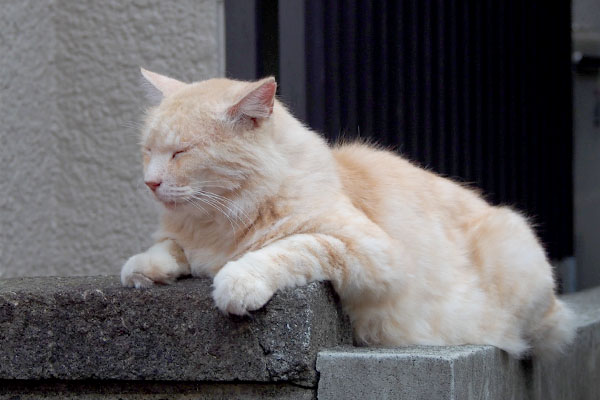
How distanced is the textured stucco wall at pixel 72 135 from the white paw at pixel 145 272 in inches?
84.0

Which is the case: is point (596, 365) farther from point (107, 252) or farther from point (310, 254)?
point (107, 252)

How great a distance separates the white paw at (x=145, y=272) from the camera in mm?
2535

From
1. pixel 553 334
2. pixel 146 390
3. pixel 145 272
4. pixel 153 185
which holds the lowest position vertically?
pixel 553 334

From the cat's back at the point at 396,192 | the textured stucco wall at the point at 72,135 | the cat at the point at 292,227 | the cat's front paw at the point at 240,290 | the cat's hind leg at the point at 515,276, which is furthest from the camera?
the textured stucco wall at the point at 72,135

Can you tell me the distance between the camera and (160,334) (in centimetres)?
239

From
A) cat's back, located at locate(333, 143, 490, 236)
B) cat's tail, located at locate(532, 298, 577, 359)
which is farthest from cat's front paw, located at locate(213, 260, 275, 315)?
cat's tail, located at locate(532, 298, 577, 359)

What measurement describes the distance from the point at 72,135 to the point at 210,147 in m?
2.50

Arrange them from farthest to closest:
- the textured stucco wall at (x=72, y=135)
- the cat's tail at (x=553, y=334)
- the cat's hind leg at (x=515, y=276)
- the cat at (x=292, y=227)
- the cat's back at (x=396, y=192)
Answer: the textured stucco wall at (x=72, y=135) → the cat's tail at (x=553, y=334) → the cat's hind leg at (x=515, y=276) → the cat's back at (x=396, y=192) → the cat at (x=292, y=227)

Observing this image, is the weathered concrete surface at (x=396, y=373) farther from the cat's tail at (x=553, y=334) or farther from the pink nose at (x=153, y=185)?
the cat's tail at (x=553, y=334)

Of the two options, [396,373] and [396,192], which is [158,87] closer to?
[396,192]

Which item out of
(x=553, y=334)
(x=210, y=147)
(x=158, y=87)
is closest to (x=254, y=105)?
(x=210, y=147)

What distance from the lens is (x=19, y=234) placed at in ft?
15.7

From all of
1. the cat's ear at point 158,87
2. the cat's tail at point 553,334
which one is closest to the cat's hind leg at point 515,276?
the cat's tail at point 553,334

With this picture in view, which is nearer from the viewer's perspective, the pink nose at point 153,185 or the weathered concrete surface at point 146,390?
the weathered concrete surface at point 146,390
